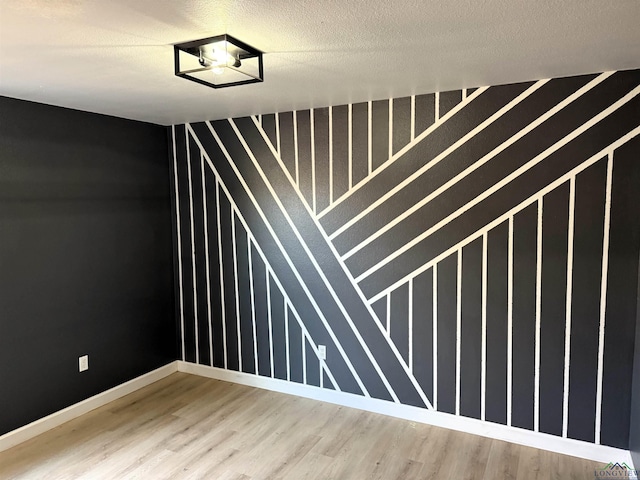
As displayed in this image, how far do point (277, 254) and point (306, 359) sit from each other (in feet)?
2.75

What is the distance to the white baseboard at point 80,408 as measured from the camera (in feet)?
9.60

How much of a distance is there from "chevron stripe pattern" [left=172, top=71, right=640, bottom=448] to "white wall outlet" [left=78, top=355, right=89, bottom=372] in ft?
3.04

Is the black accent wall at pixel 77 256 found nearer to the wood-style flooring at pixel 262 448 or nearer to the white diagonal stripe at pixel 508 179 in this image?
the wood-style flooring at pixel 262 448

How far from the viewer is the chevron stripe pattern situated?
256cm

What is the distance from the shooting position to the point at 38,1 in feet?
4.85

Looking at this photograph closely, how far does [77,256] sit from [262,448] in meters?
1.85

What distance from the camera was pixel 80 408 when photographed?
3324 mm

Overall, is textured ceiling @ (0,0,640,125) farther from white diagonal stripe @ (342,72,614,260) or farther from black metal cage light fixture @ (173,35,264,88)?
white diagonal stripe @ (342,72,614,260)

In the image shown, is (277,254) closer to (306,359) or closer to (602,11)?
(306,359)

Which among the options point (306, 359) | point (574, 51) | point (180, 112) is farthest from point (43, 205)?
point (574, 51)

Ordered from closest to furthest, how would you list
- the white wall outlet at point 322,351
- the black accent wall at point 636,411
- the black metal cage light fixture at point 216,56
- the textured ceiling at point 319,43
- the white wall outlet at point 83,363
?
the textured ceiling at point 319,43, the black metal cage light fixture at point 216,56, the black accent wall at point 636,411, the white wall outlet at point 83,363, the white wall outlet at point 322,351

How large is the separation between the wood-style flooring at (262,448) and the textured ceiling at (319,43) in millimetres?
2193

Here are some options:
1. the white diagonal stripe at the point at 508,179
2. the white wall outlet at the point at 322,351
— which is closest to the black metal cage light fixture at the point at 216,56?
the white diagonal stripe at the point at 508,179

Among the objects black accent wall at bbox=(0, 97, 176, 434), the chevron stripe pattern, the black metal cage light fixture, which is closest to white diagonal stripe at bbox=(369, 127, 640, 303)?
the chevron stripe pattern
